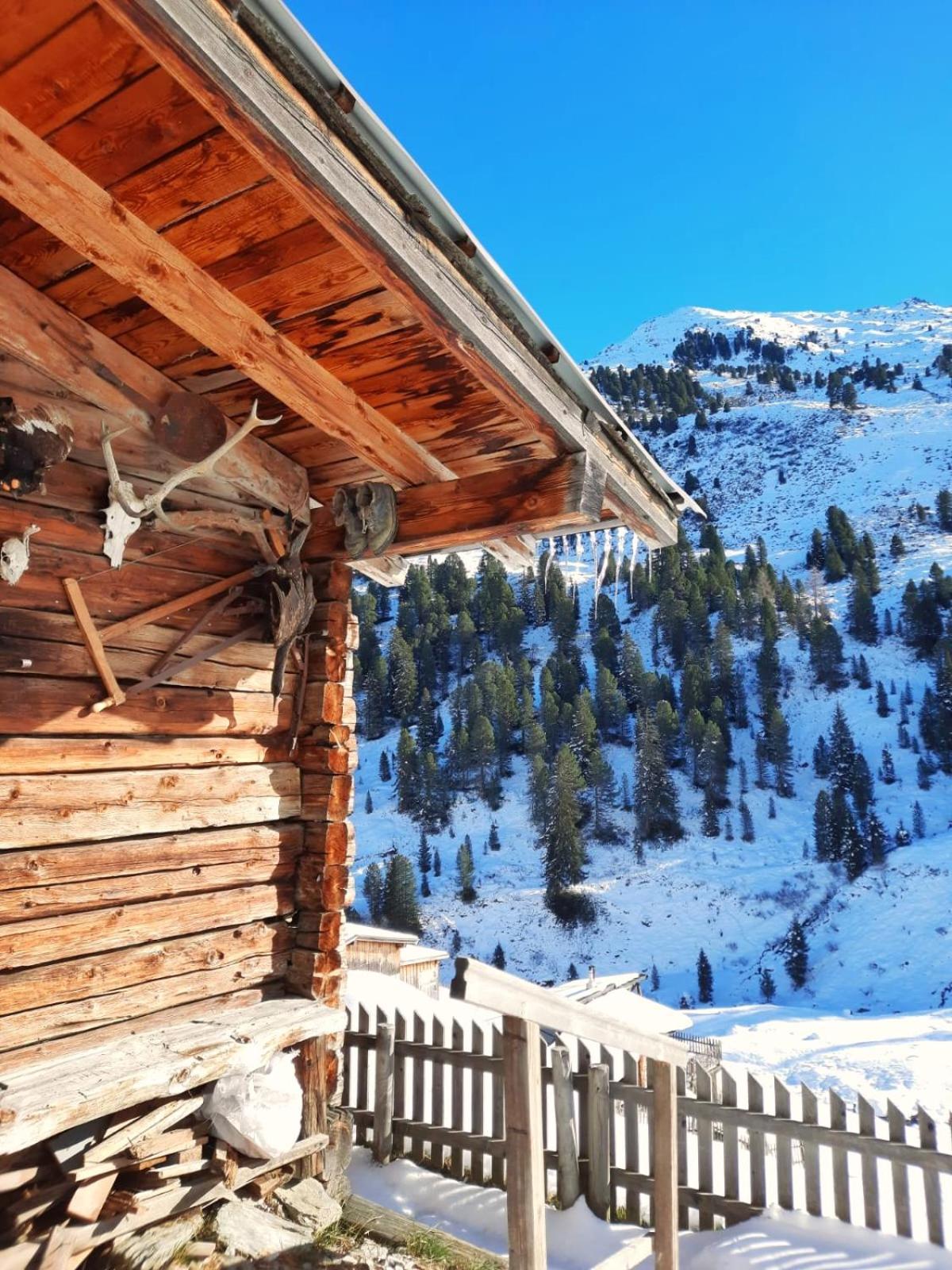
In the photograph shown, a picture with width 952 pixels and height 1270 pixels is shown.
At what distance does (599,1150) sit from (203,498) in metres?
5.33

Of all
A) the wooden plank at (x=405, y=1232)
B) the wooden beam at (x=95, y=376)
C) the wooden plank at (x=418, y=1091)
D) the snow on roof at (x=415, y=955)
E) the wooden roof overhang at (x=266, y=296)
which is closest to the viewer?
the wooden roof overhang at (x=266, y=296)

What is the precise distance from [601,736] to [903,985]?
33.8m

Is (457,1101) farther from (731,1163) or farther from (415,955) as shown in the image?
(415,955)

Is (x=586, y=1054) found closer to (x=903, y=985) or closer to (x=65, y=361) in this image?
(x=65, y=361)

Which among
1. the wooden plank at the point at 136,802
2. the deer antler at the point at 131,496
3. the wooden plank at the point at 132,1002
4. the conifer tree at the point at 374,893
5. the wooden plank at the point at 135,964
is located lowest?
the conifer tree at the point at 374,893

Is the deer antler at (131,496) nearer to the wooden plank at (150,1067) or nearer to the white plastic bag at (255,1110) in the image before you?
the wooden plank at (150,1067)

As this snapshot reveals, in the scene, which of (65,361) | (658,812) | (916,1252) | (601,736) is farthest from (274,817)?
(601,736)

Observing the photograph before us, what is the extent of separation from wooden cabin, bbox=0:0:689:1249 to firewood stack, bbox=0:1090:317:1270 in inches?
0.8

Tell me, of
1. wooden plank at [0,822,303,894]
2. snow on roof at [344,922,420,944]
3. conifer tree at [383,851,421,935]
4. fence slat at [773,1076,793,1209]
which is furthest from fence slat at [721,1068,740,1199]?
conifer tree at [383,851,421,935]

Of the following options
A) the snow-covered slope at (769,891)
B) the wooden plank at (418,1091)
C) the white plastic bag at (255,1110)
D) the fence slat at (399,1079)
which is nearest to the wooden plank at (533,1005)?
the white plastic bag at (255,1110)

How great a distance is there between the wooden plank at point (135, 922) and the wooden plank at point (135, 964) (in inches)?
1.6

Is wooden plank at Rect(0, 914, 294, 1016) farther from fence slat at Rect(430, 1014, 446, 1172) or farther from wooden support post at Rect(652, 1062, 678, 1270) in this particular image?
fence slat at Rect(430, 1014, 446, 1172)

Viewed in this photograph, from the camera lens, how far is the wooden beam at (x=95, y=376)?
3.48 metres

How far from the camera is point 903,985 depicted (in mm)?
38188
